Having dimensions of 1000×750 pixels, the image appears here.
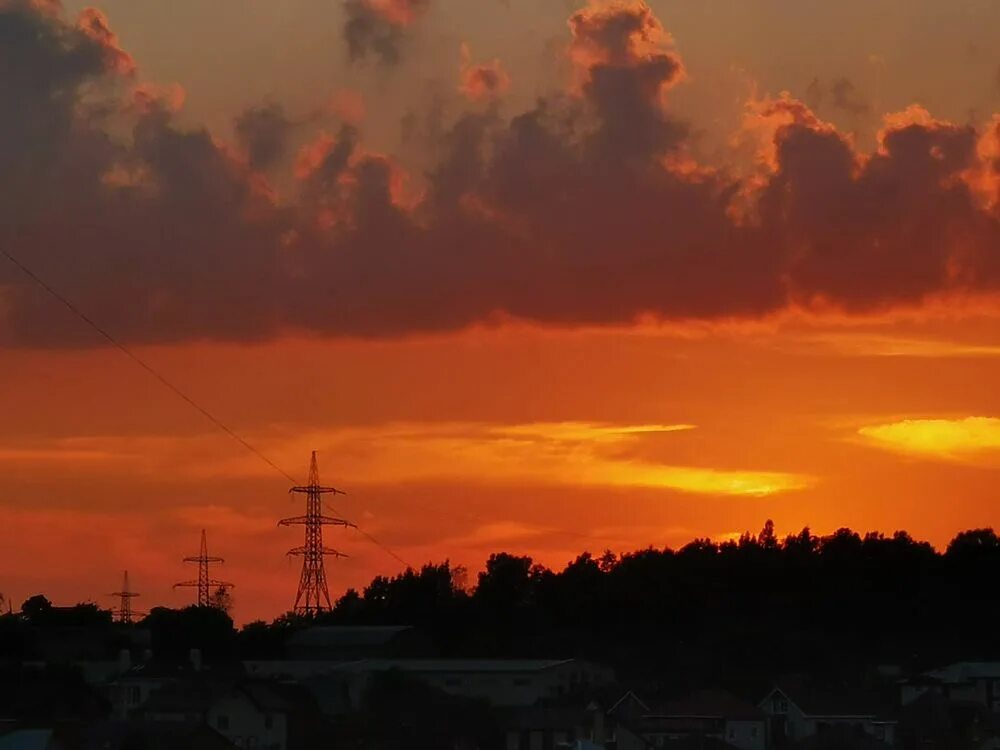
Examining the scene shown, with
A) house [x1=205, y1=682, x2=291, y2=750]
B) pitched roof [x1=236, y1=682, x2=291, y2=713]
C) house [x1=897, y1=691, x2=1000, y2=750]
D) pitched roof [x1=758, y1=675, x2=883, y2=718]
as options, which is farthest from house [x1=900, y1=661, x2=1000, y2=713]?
house [x1=205, y1=682, x2=291, y2=750]

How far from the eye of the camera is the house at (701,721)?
81.2 m

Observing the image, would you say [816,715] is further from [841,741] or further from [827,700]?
[841,741]

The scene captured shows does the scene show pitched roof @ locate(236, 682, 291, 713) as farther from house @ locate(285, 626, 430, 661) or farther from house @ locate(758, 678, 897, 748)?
house @ locate(758, 678, 897, 748)

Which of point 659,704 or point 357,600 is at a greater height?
point 357,600

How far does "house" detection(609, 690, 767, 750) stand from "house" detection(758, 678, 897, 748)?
942 millimetres

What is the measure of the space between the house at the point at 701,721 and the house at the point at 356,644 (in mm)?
20052

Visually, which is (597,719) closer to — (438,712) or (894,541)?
(438,712)

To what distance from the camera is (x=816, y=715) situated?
84500mm

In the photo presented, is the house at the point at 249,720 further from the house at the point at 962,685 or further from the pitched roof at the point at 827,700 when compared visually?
the house at the point at 962,685

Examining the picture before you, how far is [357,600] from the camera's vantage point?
12612 cm

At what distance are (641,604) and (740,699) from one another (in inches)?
856

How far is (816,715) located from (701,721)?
5233 millimetres

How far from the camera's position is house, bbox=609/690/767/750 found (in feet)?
266

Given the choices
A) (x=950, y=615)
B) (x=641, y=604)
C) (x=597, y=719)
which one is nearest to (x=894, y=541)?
(x=950, y=615)
